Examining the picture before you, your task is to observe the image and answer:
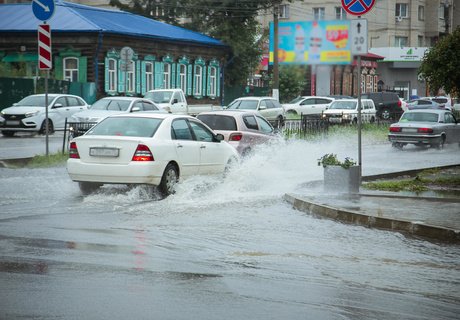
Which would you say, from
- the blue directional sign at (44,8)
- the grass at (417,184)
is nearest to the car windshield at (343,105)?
the grass at (417,184)

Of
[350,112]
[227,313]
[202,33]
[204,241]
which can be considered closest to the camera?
[227,313]

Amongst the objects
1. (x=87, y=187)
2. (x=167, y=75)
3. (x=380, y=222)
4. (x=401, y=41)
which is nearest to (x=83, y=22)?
(x=167, y=75)

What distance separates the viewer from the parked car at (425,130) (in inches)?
1308

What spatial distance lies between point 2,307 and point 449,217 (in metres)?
7.51

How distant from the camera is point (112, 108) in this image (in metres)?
32.3

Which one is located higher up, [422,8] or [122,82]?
[422,8]

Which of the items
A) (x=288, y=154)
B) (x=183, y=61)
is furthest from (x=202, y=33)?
(x=288, y=154)

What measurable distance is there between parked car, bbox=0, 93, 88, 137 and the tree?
17634 millimetres

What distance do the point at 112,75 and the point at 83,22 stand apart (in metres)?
3.55

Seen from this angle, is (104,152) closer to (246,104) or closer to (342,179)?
(342,179)

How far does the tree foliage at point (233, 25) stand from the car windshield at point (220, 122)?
133 feet

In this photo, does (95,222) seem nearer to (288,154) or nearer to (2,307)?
(2,307)

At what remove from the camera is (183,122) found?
16594 mm

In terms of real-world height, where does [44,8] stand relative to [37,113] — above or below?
above
